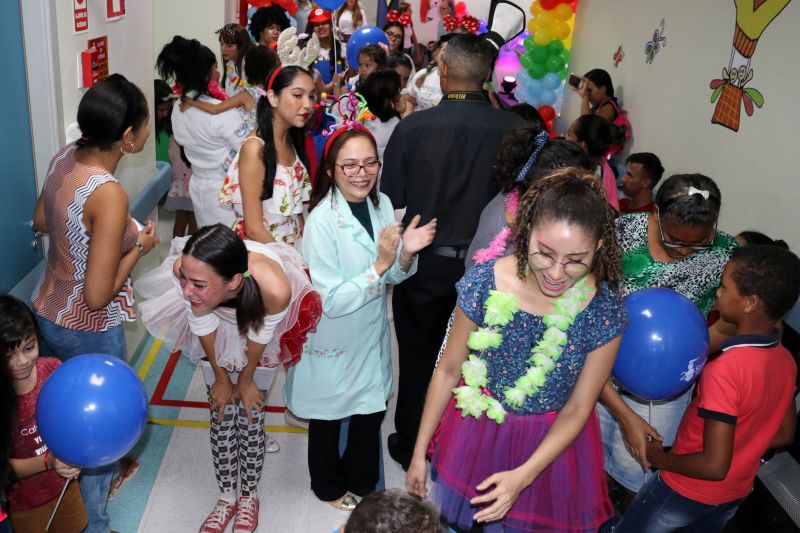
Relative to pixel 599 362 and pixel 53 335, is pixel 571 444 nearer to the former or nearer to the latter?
pixel 599 362

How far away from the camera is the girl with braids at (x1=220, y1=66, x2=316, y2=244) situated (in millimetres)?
2908

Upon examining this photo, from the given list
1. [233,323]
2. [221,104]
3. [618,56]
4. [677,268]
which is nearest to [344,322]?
[233,323]

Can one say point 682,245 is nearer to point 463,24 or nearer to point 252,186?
point 252,186

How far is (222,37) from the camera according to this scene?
206 inches

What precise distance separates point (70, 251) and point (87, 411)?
0.72 m

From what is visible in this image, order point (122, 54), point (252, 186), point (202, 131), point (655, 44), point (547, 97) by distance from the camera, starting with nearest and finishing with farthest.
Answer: point (252, 186)
point (122, 54)
point (202, 131)
point (655, 44)
point (547, 97)

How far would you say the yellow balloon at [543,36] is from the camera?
25.0ft

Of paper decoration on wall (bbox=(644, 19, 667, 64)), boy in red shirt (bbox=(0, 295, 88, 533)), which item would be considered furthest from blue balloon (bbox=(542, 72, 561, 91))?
boy in red shirt (bbox=(0, 295, 88, 533))

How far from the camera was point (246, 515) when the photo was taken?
2.80m

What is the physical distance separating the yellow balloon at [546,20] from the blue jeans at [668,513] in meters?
6.39

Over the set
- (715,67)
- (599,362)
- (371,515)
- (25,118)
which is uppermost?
(715,67)

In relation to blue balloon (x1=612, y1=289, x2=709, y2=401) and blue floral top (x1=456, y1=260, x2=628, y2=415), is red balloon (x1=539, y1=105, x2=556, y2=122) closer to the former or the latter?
blue balloon (x1=612, y1=289, x2=709, y2=401)

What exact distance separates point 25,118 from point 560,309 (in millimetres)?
2099

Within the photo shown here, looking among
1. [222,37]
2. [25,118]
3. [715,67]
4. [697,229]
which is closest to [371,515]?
[697,229]
